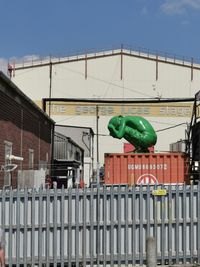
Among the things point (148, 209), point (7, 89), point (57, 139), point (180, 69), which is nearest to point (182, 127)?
point (180, 69)

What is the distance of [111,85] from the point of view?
63406 millimetres

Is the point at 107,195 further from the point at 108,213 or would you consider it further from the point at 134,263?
the point at 134,263

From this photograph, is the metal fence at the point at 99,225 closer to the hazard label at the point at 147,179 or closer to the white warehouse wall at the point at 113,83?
the hazard label at the point at 147,179

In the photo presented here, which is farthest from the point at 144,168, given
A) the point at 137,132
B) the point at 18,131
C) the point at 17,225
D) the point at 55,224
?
the point at 17,225

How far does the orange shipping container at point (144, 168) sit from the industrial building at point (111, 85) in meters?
41.1

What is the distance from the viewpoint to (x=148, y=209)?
36.0 feet

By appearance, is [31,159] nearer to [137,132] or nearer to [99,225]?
[137,132]

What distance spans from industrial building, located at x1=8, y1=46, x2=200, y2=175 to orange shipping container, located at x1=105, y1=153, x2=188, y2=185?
4113cm

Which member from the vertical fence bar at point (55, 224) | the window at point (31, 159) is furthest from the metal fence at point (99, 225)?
the window at point (31, 159)

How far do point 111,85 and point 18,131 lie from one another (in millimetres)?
45984

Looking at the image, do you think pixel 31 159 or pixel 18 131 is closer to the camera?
pixel 18 131

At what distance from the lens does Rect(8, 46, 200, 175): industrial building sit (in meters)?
63.1

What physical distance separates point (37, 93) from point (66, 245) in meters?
52.8

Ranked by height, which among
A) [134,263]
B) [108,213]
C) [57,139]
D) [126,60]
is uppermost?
[126,60]
